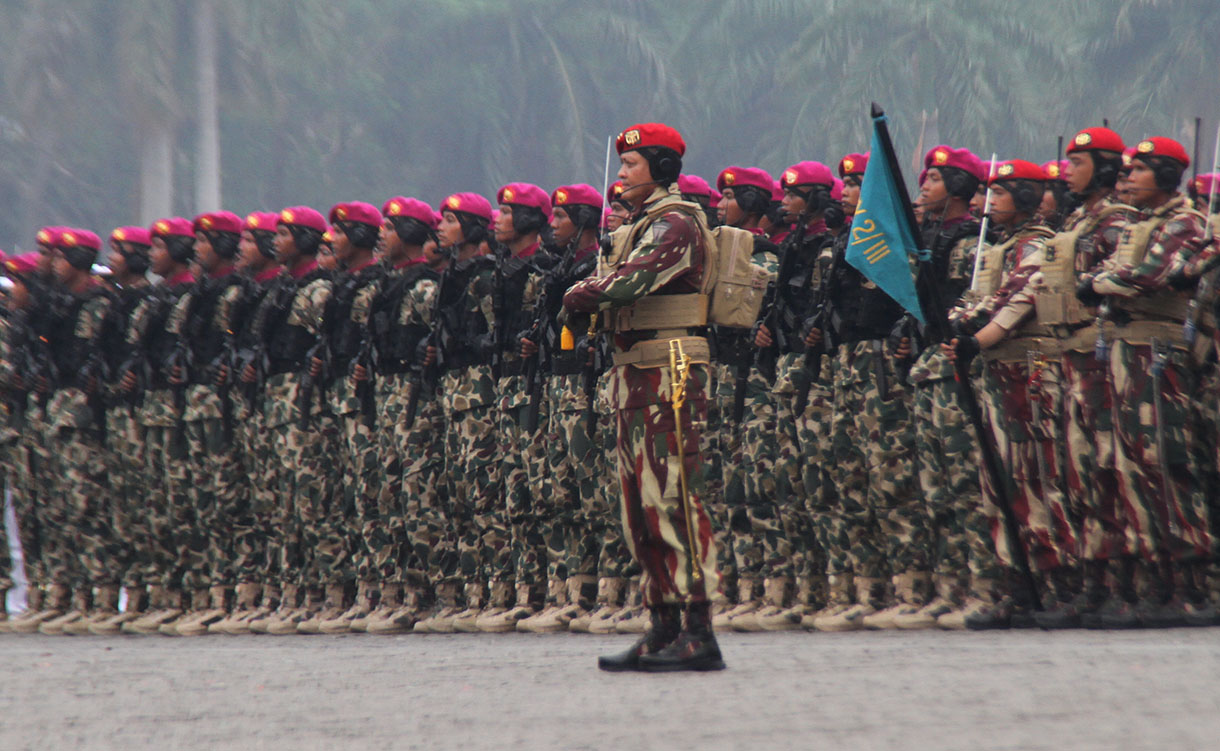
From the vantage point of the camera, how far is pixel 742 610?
8203 millimetres

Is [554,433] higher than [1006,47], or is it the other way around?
[1006,47]

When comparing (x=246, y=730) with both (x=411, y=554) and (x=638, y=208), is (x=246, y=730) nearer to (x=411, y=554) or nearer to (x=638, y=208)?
(x=638, y=208)

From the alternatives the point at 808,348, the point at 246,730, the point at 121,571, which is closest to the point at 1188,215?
the point at 808,348

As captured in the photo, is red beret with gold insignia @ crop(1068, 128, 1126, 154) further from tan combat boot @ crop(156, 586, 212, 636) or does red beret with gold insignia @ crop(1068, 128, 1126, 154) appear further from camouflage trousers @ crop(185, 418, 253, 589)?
tan combat boot @ crop(156, 586, 212, 636)

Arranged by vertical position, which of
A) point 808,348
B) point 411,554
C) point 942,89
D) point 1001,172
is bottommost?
point 411,554

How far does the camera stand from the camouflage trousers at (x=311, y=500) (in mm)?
9695

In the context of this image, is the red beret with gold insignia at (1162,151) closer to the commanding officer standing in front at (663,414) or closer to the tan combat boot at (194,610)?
the commanding officer standing in front at (663,414)

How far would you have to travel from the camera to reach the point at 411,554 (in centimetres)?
944

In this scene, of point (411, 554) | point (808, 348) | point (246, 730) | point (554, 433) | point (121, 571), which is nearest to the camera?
point (246, 730)

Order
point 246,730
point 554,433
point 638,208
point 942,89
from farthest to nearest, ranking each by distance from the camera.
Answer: point 942,89
point 554,433
point 638,208
point 246,730

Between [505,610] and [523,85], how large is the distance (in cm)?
2488

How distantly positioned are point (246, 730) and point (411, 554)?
4.68 metres

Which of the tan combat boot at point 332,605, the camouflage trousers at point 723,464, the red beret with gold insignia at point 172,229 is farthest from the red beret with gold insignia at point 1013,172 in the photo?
the red beret with gold insignia at point 172,229

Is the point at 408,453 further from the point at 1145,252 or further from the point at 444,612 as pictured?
the point at 1145,252
